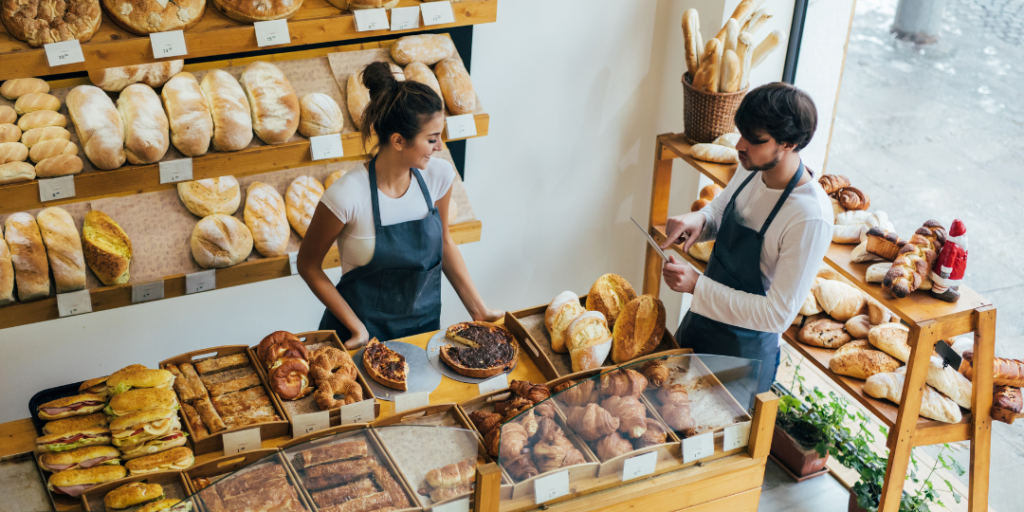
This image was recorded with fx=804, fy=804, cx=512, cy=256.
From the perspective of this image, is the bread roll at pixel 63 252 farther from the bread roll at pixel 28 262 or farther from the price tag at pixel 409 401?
the price tag at pixel 409 401

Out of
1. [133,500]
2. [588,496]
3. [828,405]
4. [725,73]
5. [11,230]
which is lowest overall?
[828,405]

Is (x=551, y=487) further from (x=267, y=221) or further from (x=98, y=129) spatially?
(x=98, y=129)

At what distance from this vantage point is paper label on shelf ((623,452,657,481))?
1.90 metres

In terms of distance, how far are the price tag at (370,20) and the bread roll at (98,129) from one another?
31.5 inches

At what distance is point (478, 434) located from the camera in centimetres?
197

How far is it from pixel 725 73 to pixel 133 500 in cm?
254

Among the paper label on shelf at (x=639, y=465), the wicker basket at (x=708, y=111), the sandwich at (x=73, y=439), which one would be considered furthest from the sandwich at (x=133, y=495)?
the wicker basket at (x=708, y=111)

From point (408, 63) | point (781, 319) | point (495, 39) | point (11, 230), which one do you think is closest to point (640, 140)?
point (495, 39)

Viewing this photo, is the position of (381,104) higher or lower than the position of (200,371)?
higher

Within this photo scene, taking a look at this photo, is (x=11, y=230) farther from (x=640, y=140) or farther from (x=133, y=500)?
(x=640, y=140)

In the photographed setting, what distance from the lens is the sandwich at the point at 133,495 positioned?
5.43 ft

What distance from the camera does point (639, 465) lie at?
6.30ft

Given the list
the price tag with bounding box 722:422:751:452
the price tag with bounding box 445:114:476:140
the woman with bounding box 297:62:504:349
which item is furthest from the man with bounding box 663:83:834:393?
the price tag with bounding box 445:114:476:140

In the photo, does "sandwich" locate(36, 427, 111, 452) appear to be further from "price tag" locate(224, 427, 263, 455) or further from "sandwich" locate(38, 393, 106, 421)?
"price tag" locate(224, 427, 263, 455)
